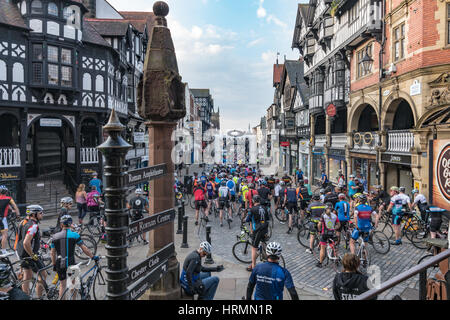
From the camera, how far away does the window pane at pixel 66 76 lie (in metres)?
18.9

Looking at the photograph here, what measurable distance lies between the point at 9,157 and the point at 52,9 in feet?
27.4

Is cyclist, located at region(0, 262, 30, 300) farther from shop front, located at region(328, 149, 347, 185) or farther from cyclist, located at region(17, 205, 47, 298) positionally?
shop front, located at region(328, 149, 347, 185)

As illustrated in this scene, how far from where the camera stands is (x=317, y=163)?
94.7 feet

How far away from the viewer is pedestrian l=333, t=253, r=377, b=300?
14.6 feet

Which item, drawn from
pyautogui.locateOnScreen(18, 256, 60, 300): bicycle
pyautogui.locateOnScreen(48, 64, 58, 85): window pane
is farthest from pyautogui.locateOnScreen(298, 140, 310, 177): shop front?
pyautogui.locateOnScreen(18, 256, 60, 300): bicycle

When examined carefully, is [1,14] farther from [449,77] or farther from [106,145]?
[449,77]

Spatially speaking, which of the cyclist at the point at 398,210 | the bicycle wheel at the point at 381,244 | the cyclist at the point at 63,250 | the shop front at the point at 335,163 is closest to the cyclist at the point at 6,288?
the cyclist at the point at 63,250

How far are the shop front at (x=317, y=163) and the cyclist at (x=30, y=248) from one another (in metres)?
23.0

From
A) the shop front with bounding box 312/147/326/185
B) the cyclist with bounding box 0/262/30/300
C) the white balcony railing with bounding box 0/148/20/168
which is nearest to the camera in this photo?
the cyclist with bounding box 0/262/30/300

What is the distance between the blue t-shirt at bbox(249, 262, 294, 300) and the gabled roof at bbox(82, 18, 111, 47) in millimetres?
19657

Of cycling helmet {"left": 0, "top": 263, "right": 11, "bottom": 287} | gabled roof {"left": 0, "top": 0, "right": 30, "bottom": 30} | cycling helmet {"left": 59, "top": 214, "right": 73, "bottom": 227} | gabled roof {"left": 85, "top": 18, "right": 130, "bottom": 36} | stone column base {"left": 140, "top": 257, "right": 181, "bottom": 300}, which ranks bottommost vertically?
stone column base {"left": 140, "top": 257, "right": 181, "bottom": 300}

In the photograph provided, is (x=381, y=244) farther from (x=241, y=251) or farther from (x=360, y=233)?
(x=241, y=251)

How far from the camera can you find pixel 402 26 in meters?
15.6

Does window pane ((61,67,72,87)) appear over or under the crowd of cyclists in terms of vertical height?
over
